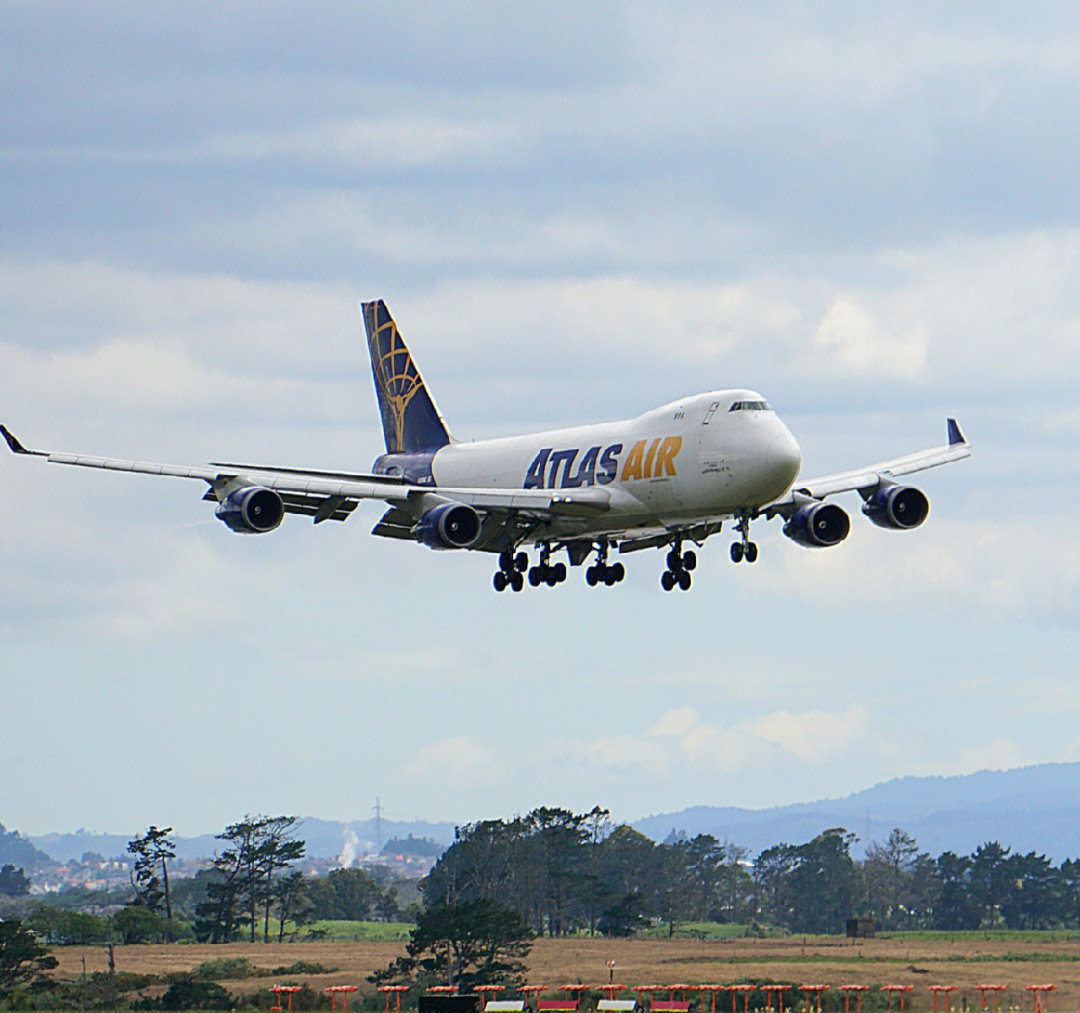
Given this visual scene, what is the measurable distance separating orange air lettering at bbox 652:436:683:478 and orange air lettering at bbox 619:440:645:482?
1.21 m

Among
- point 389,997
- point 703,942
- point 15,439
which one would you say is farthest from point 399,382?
point 703,942

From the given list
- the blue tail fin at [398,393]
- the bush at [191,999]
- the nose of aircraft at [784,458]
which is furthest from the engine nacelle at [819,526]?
the bush at [191,999]

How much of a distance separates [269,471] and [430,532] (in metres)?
8.45

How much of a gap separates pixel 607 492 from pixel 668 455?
14.6 feet

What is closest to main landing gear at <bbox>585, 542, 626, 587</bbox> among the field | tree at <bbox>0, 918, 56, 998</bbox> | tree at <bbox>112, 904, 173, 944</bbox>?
the field

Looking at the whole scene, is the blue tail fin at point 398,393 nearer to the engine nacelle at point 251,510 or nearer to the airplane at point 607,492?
the airplane at point 607,492

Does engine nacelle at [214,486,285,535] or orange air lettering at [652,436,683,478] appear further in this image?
engine nacelle at [214,486,285,535]

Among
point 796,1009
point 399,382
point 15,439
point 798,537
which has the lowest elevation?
point 796,1009

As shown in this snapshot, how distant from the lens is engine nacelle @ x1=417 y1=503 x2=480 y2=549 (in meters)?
88.8

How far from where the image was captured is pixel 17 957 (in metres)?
144

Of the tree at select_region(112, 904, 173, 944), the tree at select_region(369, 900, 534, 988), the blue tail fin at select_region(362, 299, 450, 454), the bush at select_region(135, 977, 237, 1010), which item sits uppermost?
the blue tail fin at select_region(362, 299, 450, 454)

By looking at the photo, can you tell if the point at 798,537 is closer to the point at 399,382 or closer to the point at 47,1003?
the point at 399,382

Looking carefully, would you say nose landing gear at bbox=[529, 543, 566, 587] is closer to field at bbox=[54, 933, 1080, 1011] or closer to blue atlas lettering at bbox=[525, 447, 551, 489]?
blue atlas lettering at bbox=[525, 447, 551, 489]

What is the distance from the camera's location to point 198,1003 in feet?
453
